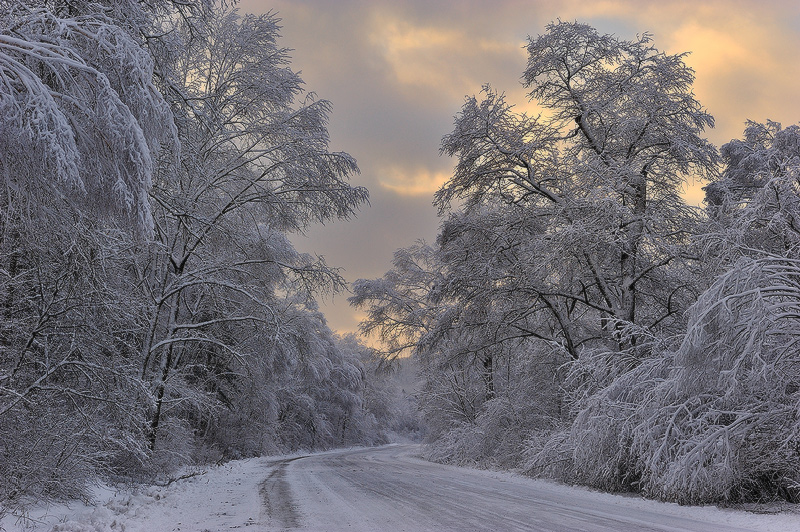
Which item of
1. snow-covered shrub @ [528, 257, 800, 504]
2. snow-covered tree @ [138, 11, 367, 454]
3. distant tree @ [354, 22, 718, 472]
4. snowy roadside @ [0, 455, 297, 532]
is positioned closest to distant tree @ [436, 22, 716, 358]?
distant tree @ [354, 22, 718, 472]

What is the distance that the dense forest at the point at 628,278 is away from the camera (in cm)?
714

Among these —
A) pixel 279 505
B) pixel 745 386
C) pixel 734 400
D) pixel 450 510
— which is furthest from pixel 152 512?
pixel 745 386

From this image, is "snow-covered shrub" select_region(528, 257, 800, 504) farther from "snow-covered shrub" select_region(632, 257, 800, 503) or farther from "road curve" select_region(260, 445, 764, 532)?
"road curve" select_region(260, 445, 764, 532)

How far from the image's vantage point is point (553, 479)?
38.0 ft

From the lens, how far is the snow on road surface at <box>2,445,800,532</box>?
211 inches

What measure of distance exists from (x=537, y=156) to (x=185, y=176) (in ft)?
29.8

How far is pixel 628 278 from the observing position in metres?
12.7

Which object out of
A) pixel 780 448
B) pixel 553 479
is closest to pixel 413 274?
pixel 553 479

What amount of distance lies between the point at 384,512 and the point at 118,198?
487 centimetres

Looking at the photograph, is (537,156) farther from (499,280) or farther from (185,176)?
(185,176)

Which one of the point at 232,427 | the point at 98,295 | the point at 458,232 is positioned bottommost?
the point at 232,427

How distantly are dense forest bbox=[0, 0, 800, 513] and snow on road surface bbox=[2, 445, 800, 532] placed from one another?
0.64 metres

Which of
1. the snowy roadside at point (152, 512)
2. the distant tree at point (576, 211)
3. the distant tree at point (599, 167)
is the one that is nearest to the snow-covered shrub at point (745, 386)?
the distant tree at point (576, 211)

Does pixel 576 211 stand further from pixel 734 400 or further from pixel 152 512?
pixel 152 512
